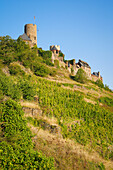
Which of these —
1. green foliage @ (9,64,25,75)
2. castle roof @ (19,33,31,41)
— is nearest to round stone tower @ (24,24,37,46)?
castle roof @ (19,33,31,41)

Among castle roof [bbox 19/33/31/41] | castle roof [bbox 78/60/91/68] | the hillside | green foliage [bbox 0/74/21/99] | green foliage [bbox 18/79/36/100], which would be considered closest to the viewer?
the hillside

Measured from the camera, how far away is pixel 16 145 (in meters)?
13.8

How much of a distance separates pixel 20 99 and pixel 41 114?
2886mm

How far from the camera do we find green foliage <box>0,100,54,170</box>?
41.7 ft

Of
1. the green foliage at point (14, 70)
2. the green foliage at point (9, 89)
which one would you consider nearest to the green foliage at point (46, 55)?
the green foliage at point (14, 70)

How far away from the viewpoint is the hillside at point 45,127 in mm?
13953

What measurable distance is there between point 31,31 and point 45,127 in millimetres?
40967

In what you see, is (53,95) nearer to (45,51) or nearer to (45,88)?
(45,88)

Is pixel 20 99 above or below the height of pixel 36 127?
above

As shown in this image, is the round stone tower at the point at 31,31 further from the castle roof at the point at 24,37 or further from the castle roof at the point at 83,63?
the castle roof at the point at 83,63

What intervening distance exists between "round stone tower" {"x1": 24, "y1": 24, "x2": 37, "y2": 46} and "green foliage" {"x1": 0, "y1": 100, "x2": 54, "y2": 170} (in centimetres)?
4115

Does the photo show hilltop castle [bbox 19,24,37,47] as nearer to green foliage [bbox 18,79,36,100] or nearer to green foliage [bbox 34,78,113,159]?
green foliage [bbox 34,78,113,159]

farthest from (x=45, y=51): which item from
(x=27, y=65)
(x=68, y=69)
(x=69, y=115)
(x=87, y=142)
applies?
(x=87, y=142)

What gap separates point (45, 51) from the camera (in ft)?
Answer: 167
